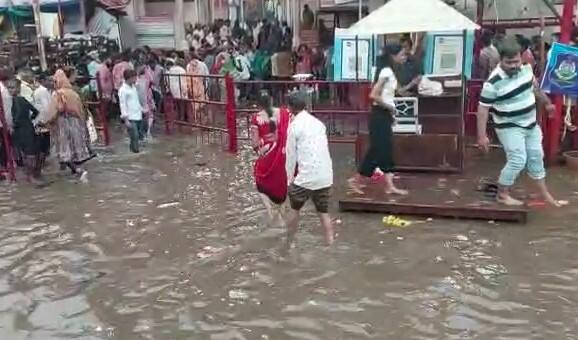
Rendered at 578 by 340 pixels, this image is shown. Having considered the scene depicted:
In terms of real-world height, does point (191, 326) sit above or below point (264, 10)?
below

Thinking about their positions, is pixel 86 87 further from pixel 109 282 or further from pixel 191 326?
pixel 191 326

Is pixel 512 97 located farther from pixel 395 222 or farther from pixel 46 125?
pixel 46 125

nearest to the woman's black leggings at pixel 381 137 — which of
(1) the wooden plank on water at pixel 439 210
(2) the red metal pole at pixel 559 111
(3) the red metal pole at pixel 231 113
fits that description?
(1) the wooden plank on water at pixel 439 210

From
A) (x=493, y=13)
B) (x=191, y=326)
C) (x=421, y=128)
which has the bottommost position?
(x=191, y=326)

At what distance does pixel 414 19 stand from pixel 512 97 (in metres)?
2.15

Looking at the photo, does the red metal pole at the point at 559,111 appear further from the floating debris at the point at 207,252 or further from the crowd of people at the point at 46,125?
the crowd of people at the point at 46,125

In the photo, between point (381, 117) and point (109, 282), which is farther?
point (381, 117)

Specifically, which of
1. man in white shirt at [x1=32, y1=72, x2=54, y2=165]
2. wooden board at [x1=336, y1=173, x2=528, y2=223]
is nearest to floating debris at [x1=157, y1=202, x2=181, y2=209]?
wooden board at [x1=336, y1=173, x2=528, y2=223]

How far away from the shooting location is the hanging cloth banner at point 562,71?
27.9 ft

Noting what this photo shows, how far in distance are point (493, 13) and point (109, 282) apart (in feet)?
34.1

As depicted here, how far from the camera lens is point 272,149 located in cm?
704

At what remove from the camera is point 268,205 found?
24.3 feet

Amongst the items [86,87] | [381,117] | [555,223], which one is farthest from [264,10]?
[555,223]

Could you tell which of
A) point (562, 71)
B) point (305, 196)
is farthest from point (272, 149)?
point (562, 71)
